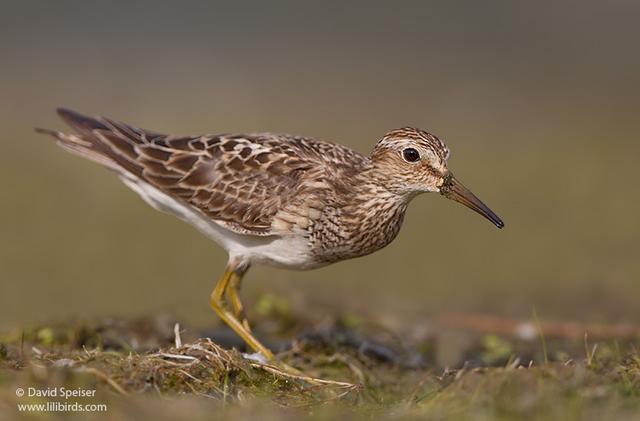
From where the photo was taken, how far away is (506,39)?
23.0 metres

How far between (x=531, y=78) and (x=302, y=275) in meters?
9.67

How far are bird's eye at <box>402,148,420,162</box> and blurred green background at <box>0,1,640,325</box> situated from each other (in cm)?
376

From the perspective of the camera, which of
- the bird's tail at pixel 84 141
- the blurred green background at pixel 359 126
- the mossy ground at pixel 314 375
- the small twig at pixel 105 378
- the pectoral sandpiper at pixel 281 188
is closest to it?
the mossy ground at pixel 314 375

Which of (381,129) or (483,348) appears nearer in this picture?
(483,348)

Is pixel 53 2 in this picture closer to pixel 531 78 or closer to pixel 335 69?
pixel 335 69

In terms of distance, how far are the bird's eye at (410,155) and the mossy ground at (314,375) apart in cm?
186

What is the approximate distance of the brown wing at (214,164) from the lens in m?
9.22

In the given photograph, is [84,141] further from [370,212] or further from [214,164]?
[370,212]

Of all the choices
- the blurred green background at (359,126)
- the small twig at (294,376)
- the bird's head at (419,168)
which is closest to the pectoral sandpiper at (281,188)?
the bird's head at (419,168)

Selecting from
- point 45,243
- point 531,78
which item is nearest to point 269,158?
point 45,243

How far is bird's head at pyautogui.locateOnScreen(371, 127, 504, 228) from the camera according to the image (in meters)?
8.91

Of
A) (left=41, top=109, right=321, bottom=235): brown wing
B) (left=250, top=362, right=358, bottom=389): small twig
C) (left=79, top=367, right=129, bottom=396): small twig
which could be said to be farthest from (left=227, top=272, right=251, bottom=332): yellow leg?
(left=79, top=367, right=129, bottom=396): small twig

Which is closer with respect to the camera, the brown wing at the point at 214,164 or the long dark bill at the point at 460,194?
the long dark bill at the point at 460,194

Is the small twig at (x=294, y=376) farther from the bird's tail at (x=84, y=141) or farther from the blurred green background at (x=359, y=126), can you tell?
the blurred green background at (x=359, y=126)
